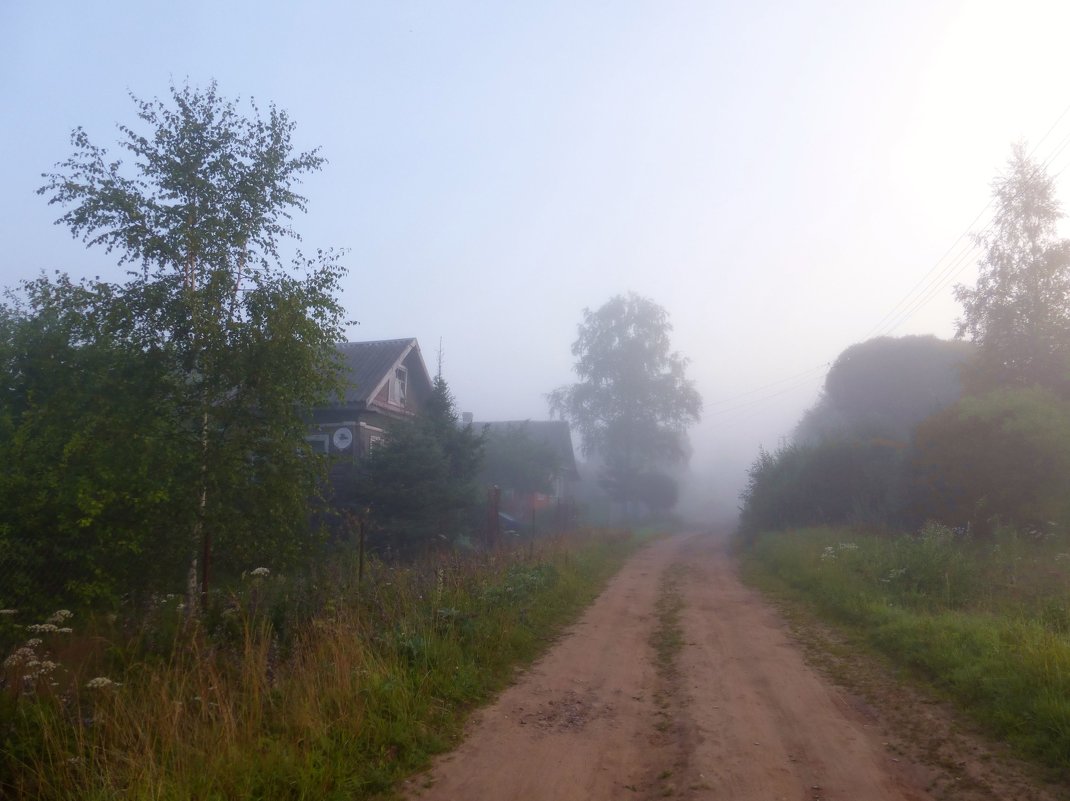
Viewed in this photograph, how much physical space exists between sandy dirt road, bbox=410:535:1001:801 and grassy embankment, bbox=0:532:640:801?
0.49 m

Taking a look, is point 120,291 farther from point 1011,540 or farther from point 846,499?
point 846,499

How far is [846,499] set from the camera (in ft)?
87.5

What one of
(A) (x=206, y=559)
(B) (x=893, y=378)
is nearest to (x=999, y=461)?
(A) (x=206, y=559)

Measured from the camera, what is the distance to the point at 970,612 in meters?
9.70

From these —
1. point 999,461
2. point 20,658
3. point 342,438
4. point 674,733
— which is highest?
point 342,438

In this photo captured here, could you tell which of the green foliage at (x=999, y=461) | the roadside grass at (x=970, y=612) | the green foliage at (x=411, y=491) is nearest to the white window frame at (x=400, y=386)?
the green foliage at (x=411, y=491)

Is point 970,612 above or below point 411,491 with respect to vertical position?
below

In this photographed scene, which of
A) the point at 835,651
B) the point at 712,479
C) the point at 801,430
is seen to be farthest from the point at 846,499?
the point at 712,479

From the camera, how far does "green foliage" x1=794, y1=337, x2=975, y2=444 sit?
130 feet

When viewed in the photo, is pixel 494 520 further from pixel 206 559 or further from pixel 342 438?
pixel 206 559

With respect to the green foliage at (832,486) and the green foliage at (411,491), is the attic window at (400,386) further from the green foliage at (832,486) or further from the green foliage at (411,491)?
the green foliage at (832,486)

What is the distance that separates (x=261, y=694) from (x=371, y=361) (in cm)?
2012

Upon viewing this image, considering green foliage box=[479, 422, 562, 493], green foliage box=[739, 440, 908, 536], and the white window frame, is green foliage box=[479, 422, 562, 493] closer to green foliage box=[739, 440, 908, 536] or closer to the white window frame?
the white window frame

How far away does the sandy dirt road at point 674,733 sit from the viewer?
5.08m
